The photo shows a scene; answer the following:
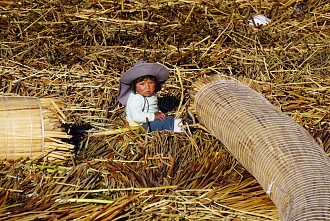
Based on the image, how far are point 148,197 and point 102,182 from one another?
12.7 inches

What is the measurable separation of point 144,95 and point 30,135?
37.2 inches

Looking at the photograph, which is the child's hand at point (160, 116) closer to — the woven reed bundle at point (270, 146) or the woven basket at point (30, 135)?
the woven reed bundle at point (270, 146)

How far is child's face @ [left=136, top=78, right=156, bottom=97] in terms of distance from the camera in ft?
16.8

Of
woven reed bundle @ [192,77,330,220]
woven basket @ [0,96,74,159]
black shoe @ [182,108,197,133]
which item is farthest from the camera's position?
black shoe @ [182,108,197,133]

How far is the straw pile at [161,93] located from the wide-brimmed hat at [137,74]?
0.22 meters

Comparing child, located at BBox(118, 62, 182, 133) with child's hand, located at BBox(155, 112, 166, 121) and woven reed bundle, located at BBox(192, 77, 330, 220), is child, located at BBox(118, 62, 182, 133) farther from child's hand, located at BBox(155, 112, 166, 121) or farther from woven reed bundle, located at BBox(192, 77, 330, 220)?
woven reed bundle, located at BBox(192, 77, 330, 220)

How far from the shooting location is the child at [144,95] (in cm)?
505

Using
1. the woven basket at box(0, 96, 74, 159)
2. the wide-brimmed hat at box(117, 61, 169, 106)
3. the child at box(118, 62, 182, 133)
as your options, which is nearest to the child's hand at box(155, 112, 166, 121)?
the child at box(118, 62, 182, 133)

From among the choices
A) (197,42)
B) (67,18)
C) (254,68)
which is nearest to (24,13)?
(67,18)

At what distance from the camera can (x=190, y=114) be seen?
5.03 metres

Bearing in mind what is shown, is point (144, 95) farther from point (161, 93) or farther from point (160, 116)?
point (161, 93)

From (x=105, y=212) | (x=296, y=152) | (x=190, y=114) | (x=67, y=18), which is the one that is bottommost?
(x=105, y=212)

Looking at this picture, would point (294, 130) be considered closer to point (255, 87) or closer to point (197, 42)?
point (255, 87)

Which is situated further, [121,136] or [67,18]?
[67,18]
